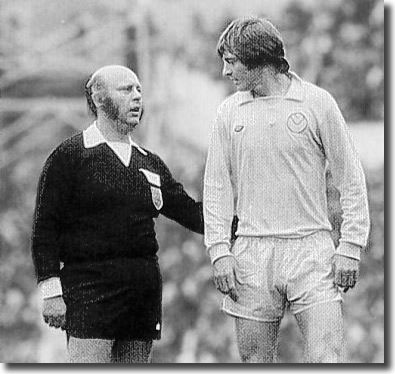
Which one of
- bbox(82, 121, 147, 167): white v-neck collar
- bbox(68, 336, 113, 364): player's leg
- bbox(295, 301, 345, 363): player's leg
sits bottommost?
bbox(68, 336, 113, 364): player's leg

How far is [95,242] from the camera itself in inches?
88.8

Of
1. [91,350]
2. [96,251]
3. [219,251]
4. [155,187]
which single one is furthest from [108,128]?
[91,350]

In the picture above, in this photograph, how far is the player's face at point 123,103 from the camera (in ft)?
7.60

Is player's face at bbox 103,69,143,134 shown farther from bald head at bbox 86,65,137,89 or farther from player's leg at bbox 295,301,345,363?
player's leg at bbox 295,301,345,363

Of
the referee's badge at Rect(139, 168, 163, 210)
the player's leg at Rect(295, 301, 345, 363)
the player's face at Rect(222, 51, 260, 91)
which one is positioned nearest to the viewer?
the player's leg at Rect(295, 301, 345, 363)

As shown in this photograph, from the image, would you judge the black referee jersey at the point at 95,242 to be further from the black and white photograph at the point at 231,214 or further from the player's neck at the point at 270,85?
the player's neck at the point at 270,85

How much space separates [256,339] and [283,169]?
0.37m

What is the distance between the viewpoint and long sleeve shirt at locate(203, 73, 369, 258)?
2.20m

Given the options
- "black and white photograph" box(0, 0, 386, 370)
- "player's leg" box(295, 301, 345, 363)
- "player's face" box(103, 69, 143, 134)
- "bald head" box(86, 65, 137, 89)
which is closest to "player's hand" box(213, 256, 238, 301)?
"black and white photograph" box(0, 0, 386, 370)

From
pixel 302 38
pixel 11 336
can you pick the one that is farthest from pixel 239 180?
pixel 11 336

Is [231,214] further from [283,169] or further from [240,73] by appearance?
[240,73]

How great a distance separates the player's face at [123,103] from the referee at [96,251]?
0.04 ft

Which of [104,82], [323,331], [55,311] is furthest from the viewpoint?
[104,82]

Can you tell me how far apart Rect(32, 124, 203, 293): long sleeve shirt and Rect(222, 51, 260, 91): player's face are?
1.03 feet
